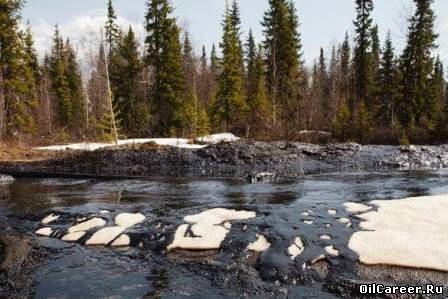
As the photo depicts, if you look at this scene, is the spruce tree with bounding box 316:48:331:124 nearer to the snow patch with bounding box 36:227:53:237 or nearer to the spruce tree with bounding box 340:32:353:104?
the spruce tree with bounding box 340:32:353:104

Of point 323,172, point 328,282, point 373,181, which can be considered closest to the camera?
point 328,282

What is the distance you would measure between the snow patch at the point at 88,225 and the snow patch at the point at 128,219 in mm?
291

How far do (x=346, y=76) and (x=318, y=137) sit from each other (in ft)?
66.9

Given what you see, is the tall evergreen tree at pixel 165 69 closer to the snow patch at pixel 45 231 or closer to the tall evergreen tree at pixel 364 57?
the tall evergreen tree at pixel 364 57

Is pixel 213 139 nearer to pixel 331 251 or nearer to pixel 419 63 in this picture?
pixel 419 63

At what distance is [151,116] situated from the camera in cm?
3238

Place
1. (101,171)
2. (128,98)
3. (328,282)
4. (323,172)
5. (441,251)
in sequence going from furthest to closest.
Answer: (128,98) → (101,171) → (323,172) → (441,251) → (328,282)

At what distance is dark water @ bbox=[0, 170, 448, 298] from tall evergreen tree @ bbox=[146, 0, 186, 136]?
64.8 feet

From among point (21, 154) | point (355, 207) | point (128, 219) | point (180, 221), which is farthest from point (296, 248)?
Result: point (21, 154)

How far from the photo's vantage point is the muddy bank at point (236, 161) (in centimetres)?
1498

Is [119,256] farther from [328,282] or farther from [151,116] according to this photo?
[151,116]

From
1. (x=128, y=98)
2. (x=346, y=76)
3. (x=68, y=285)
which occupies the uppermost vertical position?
(x=346, y=76)

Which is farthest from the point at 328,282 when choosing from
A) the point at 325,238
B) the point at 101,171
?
the point at 101,171

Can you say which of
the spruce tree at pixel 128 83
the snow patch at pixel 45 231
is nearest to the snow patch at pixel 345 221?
the snow patch at pixel 45 231
